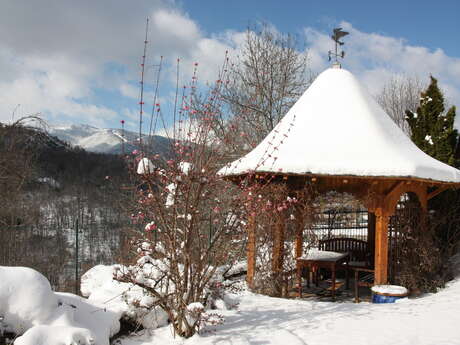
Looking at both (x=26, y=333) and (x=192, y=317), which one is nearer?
(x=26, y=333)

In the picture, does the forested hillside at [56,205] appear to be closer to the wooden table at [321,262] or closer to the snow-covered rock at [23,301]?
the snow-covered rock at [23,301]

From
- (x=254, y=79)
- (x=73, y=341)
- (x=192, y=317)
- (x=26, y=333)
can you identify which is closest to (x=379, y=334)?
(x=192, y=317)

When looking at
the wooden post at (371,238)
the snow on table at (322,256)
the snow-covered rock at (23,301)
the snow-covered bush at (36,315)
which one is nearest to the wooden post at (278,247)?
the snow on table at (322,256)

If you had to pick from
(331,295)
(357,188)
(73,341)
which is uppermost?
(357,188)

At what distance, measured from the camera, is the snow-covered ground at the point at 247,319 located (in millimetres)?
4191

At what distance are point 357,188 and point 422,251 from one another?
186 centimetres

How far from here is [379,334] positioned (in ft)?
17.2

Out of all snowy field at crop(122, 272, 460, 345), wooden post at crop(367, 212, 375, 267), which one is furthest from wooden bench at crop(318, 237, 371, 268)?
snowy field at crop(122, 272, 460, 345)

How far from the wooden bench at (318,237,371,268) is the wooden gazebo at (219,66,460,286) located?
6.36ft

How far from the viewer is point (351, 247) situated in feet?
35.2

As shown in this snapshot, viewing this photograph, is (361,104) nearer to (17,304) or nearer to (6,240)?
(17,304)

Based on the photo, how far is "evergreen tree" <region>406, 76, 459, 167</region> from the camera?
438 inches

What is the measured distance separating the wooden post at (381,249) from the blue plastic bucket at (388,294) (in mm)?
355

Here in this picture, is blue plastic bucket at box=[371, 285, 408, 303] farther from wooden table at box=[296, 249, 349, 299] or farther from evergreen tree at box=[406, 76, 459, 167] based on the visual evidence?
evergreen tree at box=[406, 76, 459, 167]
